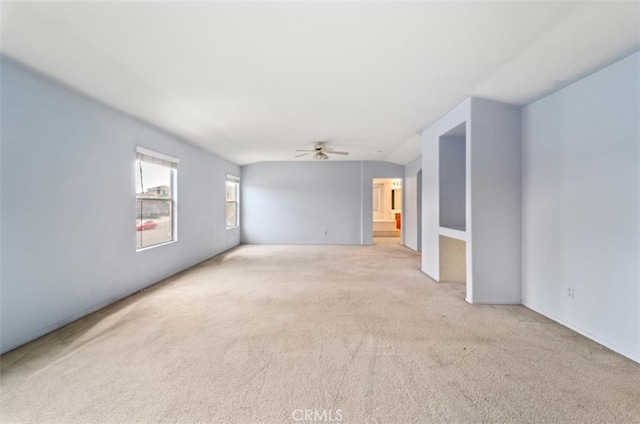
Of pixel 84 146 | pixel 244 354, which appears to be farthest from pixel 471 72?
pixel 84 146

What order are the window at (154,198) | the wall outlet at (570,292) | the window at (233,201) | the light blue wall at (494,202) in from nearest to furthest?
the wall outlet at (570,292), the light blue wall at (494,202), the window at (154,198), the window at (233,201)

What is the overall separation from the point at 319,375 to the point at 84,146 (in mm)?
3254

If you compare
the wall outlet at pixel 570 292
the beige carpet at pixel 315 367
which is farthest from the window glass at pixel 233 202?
the wall outlet at pixel 570 292

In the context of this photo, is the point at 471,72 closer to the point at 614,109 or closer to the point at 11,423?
the point at 614,109

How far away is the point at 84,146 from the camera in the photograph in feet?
9.24

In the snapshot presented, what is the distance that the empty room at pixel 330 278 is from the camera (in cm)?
165

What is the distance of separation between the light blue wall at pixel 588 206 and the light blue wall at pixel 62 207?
4917 millimetres

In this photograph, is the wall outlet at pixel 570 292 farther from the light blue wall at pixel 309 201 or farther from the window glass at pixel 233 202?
the window glass at pixel 233 202

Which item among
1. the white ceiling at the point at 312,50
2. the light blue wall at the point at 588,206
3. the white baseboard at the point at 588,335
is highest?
the white ceiling at the point at 312,50

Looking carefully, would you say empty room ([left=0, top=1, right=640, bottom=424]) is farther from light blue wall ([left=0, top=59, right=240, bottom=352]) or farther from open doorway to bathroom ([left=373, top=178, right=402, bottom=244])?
open doorway to bathroom ([left=373, top=178, right=402, bottom=244])

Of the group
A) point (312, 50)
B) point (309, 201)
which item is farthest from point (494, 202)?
point (309, 201)

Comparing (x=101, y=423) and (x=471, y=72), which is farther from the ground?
(x=471, y=72)

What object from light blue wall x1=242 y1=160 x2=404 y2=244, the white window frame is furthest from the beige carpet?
light blue wall x1=242 y1=160 x2=404 y2=244

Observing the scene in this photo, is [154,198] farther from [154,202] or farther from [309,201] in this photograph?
[309,201]
